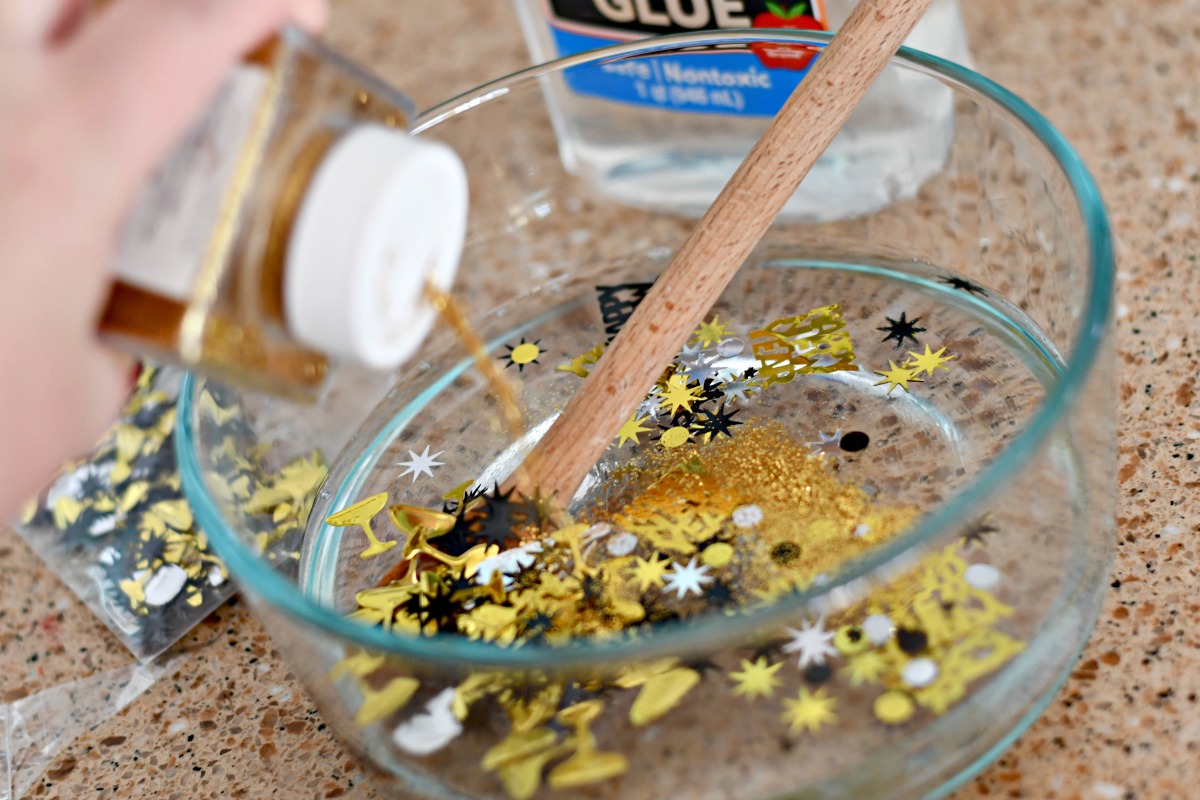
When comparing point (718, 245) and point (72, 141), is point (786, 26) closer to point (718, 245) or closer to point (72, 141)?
point (718, 245)

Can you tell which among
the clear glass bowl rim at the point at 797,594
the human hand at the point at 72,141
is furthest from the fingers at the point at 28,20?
the clear glass bowl rim at the point at 797,594

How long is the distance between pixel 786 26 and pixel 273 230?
1.08 feet

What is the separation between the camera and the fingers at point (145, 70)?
0.29m

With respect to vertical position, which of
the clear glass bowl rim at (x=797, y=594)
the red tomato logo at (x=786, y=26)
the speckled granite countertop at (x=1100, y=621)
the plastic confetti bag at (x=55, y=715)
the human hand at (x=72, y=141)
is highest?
the human hand at (x=72, y=141)

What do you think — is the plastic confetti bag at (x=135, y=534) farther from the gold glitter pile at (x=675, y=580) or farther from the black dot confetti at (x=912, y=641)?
the black dot confetti at (x=912, y=641)

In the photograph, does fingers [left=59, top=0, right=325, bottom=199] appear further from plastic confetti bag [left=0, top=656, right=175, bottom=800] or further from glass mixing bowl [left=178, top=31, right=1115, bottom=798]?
plastic confetti bag [left=0, top=656, right=175, bottom=800]

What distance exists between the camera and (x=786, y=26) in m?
0.57

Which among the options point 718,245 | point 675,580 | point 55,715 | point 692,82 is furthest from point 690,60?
point 55,715

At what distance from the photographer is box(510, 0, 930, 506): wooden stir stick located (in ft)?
1.48

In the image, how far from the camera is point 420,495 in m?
0.52

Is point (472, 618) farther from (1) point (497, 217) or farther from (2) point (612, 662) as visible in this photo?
(1) point (497, 217)

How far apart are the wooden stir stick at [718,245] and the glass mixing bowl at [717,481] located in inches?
1.1

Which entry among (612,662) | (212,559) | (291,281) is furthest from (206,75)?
(212,559)

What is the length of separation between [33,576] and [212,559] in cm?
9
